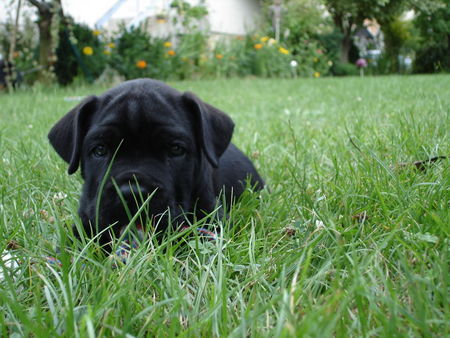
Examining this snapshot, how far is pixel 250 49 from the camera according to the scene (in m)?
21.1

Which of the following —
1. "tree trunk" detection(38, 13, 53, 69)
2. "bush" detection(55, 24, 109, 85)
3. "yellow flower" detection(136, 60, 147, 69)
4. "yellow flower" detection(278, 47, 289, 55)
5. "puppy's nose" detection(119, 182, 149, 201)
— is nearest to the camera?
"puppy's nose" detection(119, 182, 149, 201)

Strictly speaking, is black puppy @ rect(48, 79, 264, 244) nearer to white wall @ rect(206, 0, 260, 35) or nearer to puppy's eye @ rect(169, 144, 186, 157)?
puppy's eye @ rect(169, 144, 186, 157)

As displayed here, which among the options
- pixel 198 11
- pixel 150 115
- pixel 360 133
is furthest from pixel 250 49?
pixel 150 115

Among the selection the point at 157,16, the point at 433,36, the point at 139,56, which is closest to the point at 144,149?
the point at 139,56

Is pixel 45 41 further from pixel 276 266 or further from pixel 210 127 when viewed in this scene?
pixel 276 266

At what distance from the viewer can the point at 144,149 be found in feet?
8.23

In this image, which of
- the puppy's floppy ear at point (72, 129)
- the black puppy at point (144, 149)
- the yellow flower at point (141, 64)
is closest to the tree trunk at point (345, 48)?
the yellow flower at point (141, 64)

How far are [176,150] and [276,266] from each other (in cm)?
96

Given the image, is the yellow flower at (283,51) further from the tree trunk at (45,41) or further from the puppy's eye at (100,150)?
the puppy's eye at (100,150)

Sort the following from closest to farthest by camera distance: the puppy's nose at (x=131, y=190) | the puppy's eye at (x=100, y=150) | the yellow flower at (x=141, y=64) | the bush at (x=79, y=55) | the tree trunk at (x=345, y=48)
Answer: the puppy's nose at (x=131, y=190), the puppy's eye at (x=100, y=150), the bush at (x=79, y=55), the yellow flower at (x=141, y=64), the tree trunk at (x=345, y=48)

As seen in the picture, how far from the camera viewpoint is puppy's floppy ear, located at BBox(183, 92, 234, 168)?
2.66 meters

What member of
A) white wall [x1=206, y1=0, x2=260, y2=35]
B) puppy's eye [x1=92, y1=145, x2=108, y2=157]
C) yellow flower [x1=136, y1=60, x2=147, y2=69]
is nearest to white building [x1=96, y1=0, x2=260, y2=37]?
white wall [x1=206, y1=0, x2=260, y2=35]

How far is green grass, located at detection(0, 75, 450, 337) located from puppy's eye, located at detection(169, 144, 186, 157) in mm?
439

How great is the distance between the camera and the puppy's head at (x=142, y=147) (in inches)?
91.2
